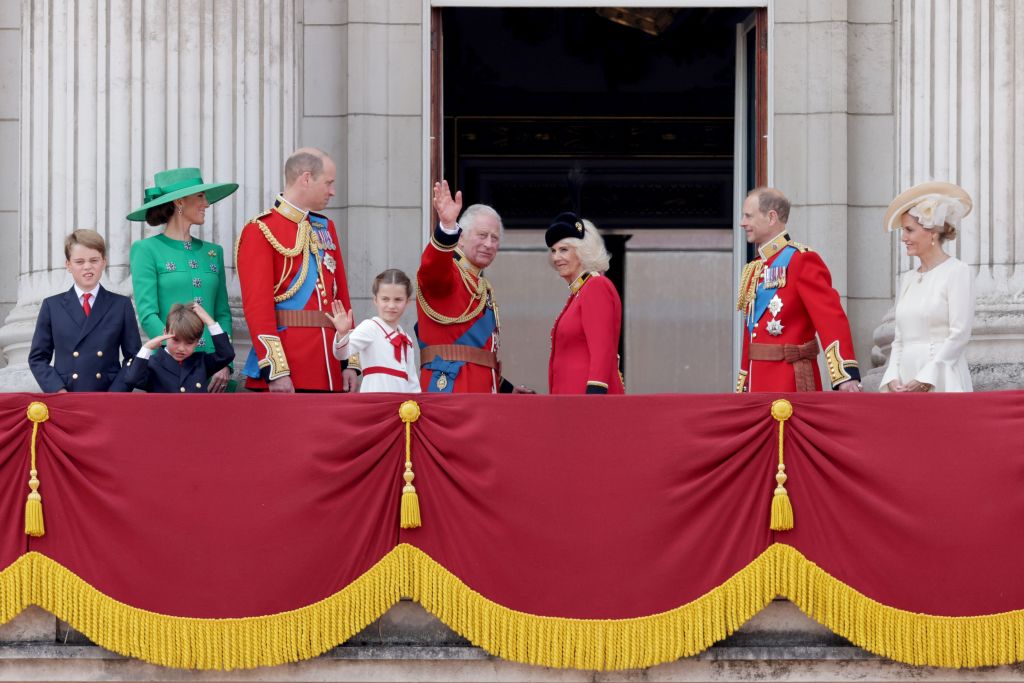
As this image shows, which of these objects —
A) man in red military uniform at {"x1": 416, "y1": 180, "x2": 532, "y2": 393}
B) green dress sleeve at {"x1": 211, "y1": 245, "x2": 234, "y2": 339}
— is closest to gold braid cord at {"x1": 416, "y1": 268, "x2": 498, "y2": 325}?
man in red military uniform at {"x1": 416, "y1": 180, "x2": 532, "y2": 393}

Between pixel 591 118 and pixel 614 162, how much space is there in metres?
0.54

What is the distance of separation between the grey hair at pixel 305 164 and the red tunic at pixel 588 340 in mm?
1357

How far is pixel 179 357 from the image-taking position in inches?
326

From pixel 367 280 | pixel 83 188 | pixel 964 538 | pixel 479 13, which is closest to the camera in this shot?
pixel 964 538

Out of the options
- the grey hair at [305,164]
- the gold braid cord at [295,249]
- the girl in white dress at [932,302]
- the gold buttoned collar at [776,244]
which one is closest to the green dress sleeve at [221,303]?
the gold braid cord at [295,249]

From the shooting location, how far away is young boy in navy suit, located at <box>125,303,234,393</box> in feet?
26.7

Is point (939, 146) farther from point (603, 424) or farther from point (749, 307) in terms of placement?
point (603, 424)

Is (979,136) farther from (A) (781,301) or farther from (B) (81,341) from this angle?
(B) (81,341)

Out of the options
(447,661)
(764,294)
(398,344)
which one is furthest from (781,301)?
(447,661)

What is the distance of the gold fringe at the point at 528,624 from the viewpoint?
733cm

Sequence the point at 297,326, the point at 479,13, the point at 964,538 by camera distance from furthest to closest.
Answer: the point at 479,13 < the point at 297,326 < the point at 964,538

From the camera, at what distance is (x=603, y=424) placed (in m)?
7.50

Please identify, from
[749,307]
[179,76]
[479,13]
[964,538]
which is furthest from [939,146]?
[479,13]

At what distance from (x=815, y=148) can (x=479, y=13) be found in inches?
263
